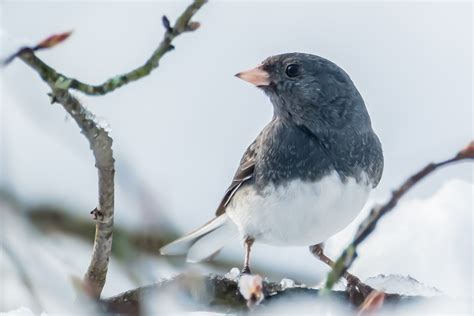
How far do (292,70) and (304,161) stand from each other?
381 millimetres

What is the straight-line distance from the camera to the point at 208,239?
10.4 ft

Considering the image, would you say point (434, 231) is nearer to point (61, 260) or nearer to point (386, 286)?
point (386, 286)

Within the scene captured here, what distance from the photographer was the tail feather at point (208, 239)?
3.13 m

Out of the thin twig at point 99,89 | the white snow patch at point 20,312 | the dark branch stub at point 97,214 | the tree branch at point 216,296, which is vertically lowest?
the tree branch at point 216,296

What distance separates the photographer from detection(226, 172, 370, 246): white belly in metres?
2.63

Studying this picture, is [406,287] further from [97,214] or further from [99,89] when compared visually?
[99,89]

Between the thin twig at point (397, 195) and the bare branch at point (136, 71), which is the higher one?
the bare branch at point (136, 71)

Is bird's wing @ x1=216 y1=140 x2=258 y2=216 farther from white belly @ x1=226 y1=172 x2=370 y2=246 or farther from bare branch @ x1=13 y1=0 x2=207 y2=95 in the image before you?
bare branch @ x1=13 y1=0 x2=207 y2=95

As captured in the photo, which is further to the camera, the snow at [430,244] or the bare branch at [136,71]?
the snow at [430,244]

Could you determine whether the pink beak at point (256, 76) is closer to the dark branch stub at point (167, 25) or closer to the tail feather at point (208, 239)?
the tail feather at point (208, 239)

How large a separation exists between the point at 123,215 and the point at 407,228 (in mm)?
1176

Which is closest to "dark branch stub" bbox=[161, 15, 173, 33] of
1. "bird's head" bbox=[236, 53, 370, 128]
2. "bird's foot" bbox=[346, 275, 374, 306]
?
"bird's foot" bbox=[346, 275, 374, 306]

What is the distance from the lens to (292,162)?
268 cm

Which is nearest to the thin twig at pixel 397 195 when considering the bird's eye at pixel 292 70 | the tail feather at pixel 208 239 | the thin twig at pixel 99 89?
the thin twig at pixel 99 89
